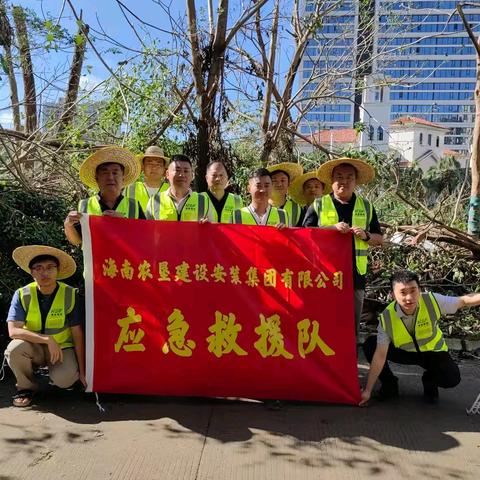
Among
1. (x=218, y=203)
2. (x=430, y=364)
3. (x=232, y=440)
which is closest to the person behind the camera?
(x=232, y=440)

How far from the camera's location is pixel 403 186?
7.41 metres

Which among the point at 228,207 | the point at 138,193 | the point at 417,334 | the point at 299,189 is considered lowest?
the point at 417,334

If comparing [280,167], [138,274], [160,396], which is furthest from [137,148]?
[160,396]

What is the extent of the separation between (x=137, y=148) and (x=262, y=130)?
1.80 metres

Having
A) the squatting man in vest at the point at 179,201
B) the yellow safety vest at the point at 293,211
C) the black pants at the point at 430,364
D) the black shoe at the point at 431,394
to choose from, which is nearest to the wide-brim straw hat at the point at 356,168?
the yellow safety vest at the point at 293,211

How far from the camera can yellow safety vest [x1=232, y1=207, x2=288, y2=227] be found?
3.87 m

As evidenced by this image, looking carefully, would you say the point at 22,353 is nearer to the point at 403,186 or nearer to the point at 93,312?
the point at 93,312

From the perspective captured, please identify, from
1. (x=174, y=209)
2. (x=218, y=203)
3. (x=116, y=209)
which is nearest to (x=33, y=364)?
(x=116, y=209)

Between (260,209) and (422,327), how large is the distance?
56.8 inches

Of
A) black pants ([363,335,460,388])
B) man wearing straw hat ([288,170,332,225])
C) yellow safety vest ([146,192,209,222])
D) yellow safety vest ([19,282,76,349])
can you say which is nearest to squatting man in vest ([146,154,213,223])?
yellow safety vest ([146,192,209,222])

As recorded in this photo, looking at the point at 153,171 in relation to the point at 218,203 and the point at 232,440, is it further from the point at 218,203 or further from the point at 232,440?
the point at 232,440

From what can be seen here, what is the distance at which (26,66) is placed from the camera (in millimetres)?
7035

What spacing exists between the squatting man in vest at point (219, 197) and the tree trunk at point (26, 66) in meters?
2.59

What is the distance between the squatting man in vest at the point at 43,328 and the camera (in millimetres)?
3361
